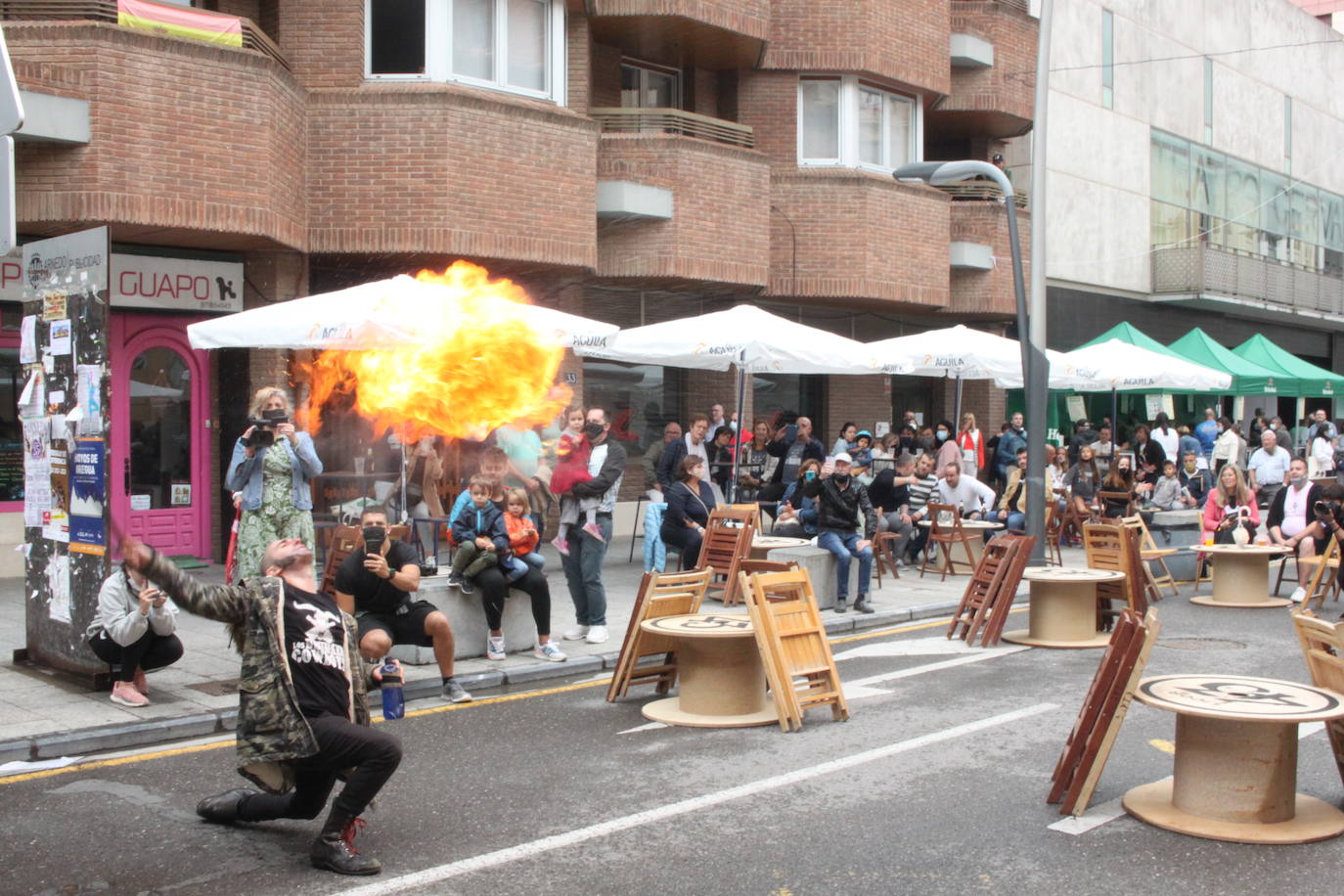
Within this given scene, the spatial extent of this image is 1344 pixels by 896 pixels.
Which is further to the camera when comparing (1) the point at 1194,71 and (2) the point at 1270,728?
(1) the point at 1194,71

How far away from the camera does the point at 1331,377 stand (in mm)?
28328

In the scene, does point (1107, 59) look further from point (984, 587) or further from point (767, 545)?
point (984, 587)

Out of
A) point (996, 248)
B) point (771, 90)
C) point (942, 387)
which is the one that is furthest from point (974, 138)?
point (771, 90)

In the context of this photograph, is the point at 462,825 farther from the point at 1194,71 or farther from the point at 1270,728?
the point at 1194,71

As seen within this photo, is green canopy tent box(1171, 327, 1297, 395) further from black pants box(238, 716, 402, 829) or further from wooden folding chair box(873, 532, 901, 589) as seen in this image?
black pants box(238, 716, 402, 829)

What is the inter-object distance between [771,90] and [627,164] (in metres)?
3.79

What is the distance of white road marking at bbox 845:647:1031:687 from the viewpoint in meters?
9.02

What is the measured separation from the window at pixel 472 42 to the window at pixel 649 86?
285 centimetres

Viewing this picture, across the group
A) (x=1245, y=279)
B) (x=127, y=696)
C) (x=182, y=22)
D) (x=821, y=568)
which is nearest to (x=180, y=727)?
(x=127, y=696)

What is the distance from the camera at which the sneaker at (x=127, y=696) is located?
780 cm

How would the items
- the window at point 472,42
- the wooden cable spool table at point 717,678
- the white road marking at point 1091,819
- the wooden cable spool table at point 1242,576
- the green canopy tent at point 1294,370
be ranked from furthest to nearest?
the green canopy tent at point 1294,370 → the window at point 472,42 → the wooden cable spool table at point 1242,576 → the wooden cable spool table at point 717,678 → the white road marking at point 1091,819

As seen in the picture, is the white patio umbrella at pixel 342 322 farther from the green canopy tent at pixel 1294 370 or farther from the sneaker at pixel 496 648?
the green canopy tent at pixel 1294 370

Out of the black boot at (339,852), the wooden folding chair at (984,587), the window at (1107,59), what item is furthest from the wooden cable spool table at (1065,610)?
the window at (1107,59)

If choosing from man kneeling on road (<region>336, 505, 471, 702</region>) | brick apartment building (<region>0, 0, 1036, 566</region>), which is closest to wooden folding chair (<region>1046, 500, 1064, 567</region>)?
brick apartment building (<region>0, 0, 1036, 566</region>)
